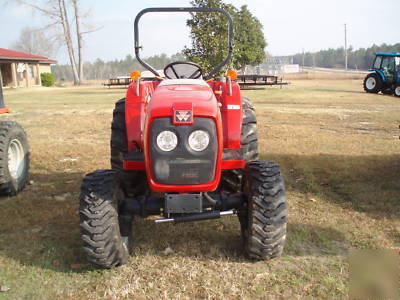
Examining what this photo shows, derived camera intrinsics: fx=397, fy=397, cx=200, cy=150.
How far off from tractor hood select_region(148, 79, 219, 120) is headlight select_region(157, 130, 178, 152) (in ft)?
0.44

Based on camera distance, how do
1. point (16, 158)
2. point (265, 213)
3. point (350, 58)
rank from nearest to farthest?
point (265, 213) → point (16, 158) → point (350, 58)

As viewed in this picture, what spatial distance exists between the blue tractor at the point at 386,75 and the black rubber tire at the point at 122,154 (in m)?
19.4

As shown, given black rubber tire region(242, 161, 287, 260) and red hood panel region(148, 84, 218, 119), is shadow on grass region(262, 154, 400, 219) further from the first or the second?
red hood panel region(148, 84, 218, 119)

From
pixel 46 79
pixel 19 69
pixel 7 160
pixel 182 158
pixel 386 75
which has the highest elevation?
pixel 19 69

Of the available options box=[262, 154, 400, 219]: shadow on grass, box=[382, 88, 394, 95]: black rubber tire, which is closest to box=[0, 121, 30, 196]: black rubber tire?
box=[262, 154, 400, 219]: shadow on grass

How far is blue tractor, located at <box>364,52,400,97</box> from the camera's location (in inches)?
804

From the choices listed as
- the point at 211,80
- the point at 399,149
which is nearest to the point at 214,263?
the point at 211,80

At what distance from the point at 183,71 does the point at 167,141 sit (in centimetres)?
150

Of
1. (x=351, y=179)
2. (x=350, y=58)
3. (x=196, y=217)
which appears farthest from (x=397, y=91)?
(x=350, y=58)

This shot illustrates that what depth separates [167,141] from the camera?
104 inches

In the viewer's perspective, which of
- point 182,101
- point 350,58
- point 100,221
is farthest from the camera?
point 350,58

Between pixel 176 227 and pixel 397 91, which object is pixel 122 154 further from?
pixel 397 91

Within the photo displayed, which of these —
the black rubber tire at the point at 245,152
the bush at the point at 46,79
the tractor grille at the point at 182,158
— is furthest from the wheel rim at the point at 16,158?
the bush at the point at 46,79

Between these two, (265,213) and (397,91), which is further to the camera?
(397,91)
